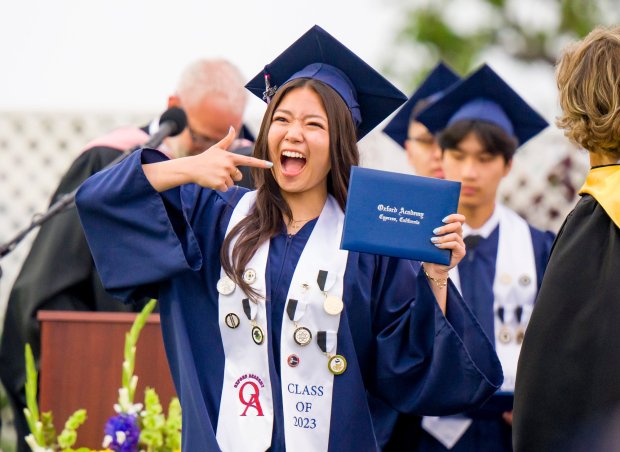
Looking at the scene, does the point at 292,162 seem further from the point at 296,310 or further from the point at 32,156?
the point at 32,156

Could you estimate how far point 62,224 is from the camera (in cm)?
575

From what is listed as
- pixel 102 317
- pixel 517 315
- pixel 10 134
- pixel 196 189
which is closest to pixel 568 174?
pixel 10 134

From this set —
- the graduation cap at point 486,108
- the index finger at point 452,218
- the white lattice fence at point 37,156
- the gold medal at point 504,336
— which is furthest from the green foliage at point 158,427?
the white lattice fence at point 37,156

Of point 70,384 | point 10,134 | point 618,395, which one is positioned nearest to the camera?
point 618,395

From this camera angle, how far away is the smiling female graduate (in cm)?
357

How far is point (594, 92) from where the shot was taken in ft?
10.8

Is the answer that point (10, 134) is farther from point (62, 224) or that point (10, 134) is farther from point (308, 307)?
point (308, 307)

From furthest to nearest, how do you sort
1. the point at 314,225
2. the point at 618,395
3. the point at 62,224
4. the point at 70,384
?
the point at 62,224 → the point at 70,384 → the point at 314,225 → the point at 618,395

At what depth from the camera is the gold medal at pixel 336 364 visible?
3602mm

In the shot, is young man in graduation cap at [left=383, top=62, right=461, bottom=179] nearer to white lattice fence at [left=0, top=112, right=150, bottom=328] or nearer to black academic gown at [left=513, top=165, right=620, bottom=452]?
black academic gown at [left=513, top=165, right=620, bottom=452]

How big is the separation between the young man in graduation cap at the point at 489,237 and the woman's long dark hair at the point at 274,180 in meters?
1.45

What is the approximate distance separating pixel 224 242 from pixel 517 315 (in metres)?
1.84

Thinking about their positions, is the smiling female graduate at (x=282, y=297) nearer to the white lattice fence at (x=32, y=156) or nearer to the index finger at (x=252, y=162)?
the index finger at (x=252, y=162)

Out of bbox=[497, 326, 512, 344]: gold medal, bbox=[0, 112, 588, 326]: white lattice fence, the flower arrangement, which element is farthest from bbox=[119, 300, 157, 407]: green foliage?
bbox=[0, 112, 588, 326]: white lattice fence
